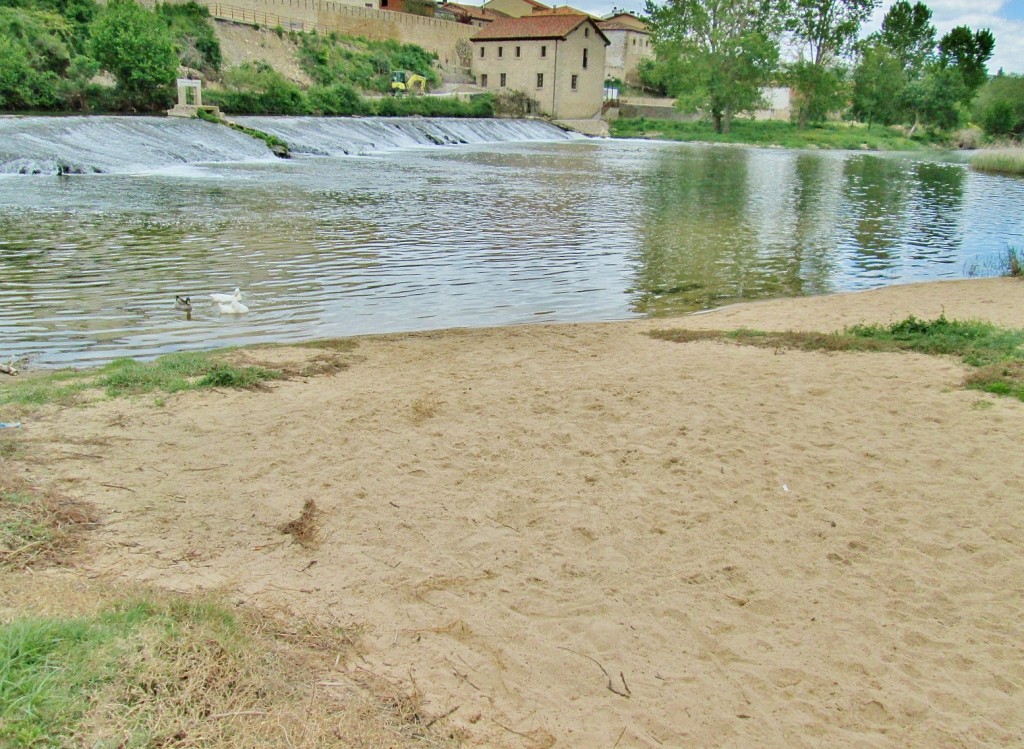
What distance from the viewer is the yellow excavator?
5597cm

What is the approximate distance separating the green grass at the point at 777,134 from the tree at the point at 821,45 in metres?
2.23

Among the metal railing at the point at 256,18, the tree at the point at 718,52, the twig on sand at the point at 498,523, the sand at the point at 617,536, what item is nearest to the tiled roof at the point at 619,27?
Answer: the tree at the point at 718,52

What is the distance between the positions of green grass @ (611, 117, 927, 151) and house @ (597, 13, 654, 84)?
18.2m

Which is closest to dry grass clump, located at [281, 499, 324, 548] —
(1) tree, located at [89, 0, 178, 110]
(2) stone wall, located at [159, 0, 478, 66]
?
(1) tree, located at [89, 0, 178, 110]

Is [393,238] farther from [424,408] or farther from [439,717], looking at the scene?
[439,717]

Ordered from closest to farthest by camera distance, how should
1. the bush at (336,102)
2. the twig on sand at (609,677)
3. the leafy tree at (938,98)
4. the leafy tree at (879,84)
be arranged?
the twig on sand at (609,677)
the bush at (336,102)
the leafy tree at (938,98)
the leafy tree at (879,84)

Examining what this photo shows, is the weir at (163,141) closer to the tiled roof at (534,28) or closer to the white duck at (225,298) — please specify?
the white duck at (225,298)

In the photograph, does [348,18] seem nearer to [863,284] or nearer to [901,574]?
[863,284]

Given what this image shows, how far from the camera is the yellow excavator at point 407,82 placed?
55969 mm

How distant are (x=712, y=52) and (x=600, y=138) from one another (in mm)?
13155

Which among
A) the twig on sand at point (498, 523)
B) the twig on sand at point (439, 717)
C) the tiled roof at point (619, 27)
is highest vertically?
the tiled roof at point (619, 27)

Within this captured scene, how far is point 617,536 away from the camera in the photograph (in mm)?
4512

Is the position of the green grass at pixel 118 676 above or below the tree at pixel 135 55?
below

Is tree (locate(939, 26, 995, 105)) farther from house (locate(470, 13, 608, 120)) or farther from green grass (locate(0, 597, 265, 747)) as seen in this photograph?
green grass (locate(0, 597, 265, 747))
